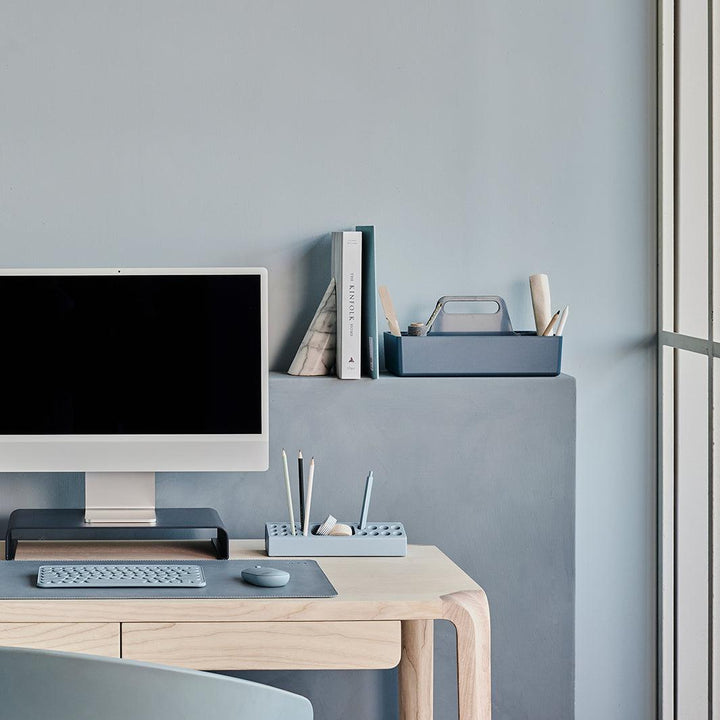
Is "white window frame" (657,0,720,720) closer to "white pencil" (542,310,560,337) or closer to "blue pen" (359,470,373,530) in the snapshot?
"white pencil" (542,310,560,337)

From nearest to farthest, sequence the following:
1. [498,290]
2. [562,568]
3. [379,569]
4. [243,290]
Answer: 1. [379,569]
2. [243,290]
3. [562,568]
4. [498,290]

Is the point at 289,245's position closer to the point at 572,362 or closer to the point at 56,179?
the point at 56,179

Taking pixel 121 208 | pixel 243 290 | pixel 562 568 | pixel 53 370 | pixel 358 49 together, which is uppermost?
pixel 358 49

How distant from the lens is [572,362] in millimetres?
2326

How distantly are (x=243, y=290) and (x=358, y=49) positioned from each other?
652 millimetres

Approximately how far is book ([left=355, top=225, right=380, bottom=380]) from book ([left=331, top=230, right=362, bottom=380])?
0.02 meters

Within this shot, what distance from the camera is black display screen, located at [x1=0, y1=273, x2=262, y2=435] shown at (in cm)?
198

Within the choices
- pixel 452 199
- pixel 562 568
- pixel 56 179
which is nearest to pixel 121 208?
pixel 56 179

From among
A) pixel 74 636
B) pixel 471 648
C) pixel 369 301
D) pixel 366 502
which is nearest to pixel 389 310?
pixel 369 301

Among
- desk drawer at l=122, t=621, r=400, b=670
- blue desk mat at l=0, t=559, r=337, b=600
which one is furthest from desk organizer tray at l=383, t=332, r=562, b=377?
desk drawer at l=122, t=621, r=400, b=670

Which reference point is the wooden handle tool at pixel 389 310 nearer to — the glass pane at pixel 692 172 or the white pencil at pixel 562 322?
the white pencil at pixel 562 322

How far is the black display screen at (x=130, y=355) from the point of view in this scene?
198 centimetres

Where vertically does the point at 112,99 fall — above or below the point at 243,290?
above

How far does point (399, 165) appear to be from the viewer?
227cm
